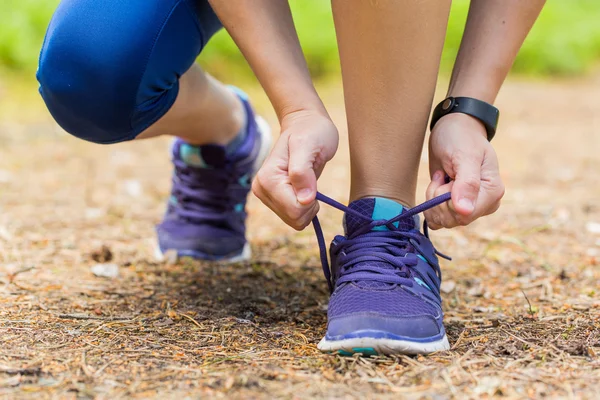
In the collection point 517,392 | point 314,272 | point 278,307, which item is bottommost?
point 517,392

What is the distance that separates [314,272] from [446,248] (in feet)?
1.58

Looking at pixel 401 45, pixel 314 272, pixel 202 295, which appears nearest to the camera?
pixel 401 45

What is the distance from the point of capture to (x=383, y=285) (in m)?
1.14

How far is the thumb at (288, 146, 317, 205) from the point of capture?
3.42ft

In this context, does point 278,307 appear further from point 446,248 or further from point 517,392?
point 446,248

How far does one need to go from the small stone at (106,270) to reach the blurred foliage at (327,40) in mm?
3368

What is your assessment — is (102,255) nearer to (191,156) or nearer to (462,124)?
(191,156)

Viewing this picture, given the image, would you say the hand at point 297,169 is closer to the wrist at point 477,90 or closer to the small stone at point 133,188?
the wrist at point 477,90

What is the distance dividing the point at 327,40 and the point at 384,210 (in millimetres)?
4502

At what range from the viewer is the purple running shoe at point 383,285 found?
3.49ft

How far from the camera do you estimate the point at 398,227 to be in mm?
1212

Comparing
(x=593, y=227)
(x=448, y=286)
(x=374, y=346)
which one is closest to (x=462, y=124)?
(x=374, y=346)

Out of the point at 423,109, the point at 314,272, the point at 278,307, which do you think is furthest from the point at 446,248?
the point at 423,109

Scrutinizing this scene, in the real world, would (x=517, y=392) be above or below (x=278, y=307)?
below
